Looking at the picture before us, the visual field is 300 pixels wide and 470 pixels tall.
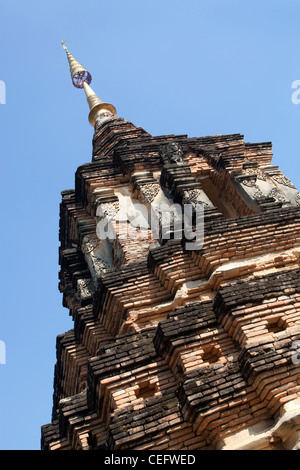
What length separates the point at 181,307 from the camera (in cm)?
941

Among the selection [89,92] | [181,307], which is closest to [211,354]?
[181,307]

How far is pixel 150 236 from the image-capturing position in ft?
40.5

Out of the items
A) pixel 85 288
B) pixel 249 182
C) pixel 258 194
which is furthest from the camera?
pixel 85 288

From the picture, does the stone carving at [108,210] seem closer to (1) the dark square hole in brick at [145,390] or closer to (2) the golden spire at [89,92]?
(1) the dark square hole in brick at [145,390]

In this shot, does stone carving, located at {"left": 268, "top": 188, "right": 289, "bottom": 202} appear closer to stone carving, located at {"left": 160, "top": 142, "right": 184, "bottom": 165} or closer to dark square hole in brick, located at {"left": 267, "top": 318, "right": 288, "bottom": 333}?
stone carving, located at {"left": 160, "top": 142, "right": 184, "bottom": 165}

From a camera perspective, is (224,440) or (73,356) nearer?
(224,440)

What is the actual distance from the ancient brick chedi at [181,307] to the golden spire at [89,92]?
5.42 meters

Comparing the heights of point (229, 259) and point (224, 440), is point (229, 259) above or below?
above

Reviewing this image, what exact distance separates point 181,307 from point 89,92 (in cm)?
1561

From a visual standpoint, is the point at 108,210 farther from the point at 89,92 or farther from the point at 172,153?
the point at 89,92

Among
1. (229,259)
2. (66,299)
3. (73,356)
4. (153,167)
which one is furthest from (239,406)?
(66,299)

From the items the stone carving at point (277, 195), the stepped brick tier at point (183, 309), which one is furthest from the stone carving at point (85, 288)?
the stone carving at point (277, 195)
